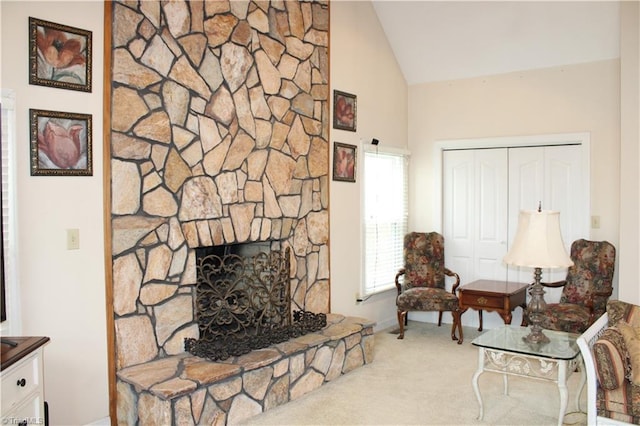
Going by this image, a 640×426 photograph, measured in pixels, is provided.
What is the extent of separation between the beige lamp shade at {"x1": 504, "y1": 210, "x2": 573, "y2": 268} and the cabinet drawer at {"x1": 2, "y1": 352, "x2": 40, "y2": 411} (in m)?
2.76

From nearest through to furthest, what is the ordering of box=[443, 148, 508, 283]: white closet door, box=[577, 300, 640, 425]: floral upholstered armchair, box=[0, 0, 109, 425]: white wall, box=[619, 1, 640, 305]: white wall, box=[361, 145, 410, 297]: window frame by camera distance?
box=[577, 300, 640, 425]: floral upholstered armchair, box=[0, 0, 109, 425]: white wall, box=[619, 1, 640, 305]: white wall, box=[361, 145, 410, 297]: window frame, box=[443, 148, 508, 283]: white closet door

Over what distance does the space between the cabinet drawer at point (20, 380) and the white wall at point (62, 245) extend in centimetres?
66

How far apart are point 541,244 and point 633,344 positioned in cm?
75

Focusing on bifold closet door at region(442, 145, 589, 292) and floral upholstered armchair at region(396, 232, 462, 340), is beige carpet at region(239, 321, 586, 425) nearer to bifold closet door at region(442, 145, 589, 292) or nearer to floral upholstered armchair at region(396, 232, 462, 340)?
floral upholstered armchair at region(396, 232, 462, 340)

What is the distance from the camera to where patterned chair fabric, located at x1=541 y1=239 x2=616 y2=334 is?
15.2ft

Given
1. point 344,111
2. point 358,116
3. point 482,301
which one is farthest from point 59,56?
point 482,301

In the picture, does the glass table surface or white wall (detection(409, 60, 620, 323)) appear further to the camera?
white wall (detection(409, 60, 620, 323))

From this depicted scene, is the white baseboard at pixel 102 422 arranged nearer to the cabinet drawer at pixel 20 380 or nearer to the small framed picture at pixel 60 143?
the cabinet drawer at pixel 20 380

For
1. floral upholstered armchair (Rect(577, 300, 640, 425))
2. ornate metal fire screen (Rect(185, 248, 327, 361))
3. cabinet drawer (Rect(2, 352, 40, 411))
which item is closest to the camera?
cabinet drawer (Rect(2, 352, 40, 411))

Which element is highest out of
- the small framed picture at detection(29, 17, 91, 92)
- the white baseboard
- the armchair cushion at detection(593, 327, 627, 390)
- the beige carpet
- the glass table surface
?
the small framed picture at detection(29, 17, 91, 92)

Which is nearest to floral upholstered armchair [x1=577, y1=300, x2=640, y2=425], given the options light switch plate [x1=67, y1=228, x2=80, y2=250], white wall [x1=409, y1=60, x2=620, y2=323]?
white wall [x1=409, y1=60, x2=620, y2=323]

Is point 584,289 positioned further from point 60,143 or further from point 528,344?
point 60,143

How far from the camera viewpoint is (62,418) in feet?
10.4

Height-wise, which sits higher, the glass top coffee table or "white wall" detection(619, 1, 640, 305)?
"white wall" detection(619, 1, 640, 305)
